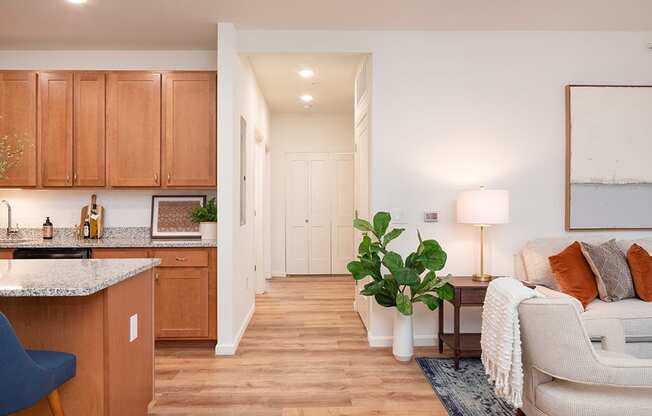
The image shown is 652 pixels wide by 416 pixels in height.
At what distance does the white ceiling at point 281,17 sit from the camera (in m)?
3.29

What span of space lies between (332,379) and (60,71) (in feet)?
11.6

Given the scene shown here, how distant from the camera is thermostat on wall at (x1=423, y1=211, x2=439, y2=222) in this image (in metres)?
3.82

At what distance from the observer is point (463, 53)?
385 cm

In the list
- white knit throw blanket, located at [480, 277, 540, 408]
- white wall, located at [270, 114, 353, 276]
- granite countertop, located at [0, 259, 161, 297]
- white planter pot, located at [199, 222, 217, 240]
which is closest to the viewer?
granite countertop, located at [0, 259, 161, 297]

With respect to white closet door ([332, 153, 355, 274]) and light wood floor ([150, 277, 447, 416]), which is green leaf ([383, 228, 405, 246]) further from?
white closet door ([332, 153, 355, 274])

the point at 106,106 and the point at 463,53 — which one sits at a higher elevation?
the point at 463,53

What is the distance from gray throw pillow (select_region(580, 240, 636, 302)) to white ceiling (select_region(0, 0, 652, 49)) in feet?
6.02

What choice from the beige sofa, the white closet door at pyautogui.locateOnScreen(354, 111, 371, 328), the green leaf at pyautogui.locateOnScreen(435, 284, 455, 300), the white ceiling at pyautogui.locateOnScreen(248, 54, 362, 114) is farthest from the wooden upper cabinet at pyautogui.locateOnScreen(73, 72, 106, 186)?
the beige sofa

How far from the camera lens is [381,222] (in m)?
3.47

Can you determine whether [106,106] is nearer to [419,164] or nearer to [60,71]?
[60,71]

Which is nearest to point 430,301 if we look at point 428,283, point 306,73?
point 428,283

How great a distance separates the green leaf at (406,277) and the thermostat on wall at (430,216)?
2.27 ft

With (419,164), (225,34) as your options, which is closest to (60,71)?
(225,34)

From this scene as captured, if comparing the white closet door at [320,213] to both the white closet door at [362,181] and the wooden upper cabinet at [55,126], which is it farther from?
the wooden upper cabinet at [55,126]
